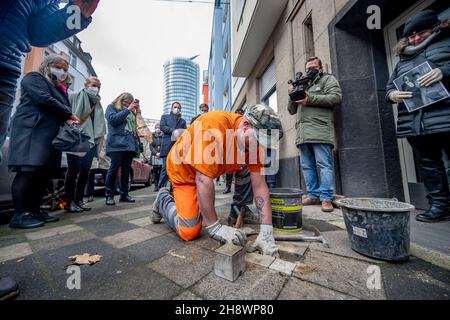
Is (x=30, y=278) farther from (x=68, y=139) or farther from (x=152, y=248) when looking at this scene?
(x=68, y=139)

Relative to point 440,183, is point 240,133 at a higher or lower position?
higher

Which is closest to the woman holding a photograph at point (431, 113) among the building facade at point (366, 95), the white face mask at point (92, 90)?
the building facade at point (366, 95)

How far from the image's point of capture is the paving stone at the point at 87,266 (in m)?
0.90

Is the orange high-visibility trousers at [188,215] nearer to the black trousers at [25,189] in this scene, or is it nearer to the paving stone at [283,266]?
the paving stone at [283,266]

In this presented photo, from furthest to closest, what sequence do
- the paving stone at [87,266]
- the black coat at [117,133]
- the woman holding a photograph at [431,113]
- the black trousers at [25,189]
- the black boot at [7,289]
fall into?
the black coat at [117,133]
the black trousers at [25,189]
the woman holding a photograph at [431,113]
the paving stone at [87,266]
the black boot at [7,289]

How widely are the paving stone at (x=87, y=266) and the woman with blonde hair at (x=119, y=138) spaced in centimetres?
186

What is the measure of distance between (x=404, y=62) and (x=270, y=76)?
3.81 metres

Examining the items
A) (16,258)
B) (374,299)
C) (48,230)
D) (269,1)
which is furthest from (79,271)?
(269,1)

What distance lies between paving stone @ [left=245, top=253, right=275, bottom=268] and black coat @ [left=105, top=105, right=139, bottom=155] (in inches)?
109

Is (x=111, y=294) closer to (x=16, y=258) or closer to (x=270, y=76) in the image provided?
(x=16, y=258)

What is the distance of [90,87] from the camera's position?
2857 millimetres

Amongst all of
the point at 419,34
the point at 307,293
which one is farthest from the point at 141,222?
the point at 419,34
